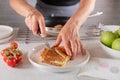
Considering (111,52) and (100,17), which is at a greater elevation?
(111,52)

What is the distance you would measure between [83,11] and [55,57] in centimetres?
31

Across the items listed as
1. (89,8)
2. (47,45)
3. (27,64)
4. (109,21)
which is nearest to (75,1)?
(89,8)

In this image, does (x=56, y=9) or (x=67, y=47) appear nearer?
(x=67, y=47)

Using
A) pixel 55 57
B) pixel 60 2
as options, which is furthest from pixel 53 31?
pixel 60 2

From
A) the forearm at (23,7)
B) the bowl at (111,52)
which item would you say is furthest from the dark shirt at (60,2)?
the bowl at (111,52)

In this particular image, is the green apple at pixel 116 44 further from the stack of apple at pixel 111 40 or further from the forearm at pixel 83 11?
the forearm at pixel 83 11

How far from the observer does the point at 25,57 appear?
88 centimetres

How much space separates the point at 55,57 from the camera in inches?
31.0

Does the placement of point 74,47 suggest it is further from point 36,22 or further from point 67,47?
point 36,22

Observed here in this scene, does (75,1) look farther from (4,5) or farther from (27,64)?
(4,5)

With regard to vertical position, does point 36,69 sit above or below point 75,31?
below

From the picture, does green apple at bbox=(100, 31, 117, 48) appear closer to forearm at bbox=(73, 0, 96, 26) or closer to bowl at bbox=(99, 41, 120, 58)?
bowl at bbox=(99, 41, 120, 58)

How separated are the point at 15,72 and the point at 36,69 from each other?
0.07 meters

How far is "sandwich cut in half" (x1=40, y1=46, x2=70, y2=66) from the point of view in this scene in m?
0.77
